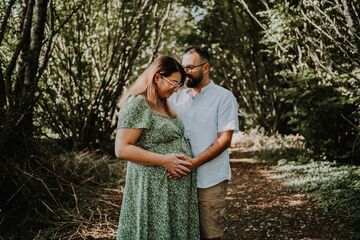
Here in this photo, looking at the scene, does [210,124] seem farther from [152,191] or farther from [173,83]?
[152,191]

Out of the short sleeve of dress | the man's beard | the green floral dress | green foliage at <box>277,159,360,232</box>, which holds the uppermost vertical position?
the man's beard

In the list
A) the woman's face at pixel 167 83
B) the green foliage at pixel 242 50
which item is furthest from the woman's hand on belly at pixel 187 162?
the green foliage at pixel 242 50

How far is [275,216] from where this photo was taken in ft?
18.7

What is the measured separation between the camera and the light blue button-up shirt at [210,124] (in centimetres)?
305

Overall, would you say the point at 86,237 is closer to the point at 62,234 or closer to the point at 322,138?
the point at 62,234

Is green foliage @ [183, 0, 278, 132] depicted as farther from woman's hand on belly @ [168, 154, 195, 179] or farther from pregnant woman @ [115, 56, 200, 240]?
woman's hand on belly @ [168, 154, 195, 179]

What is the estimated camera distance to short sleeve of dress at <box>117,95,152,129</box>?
107 inches

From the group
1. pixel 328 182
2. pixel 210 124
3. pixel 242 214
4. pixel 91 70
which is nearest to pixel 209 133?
pixel 210 124

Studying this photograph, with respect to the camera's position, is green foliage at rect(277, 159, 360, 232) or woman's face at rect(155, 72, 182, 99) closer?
woman's face at rect(155, 72, 182, 99)

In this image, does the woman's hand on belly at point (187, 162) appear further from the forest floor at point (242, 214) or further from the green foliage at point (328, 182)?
the green foliage at point (328, 182)

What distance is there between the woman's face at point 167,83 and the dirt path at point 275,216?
2901mm

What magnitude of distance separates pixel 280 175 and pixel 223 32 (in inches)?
281

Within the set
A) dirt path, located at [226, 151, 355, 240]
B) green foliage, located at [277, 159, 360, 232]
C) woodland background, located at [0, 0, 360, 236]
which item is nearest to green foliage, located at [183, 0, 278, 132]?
woodland background, located at [0, 0, 360, 236]

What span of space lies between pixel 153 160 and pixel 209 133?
0.57 metres
